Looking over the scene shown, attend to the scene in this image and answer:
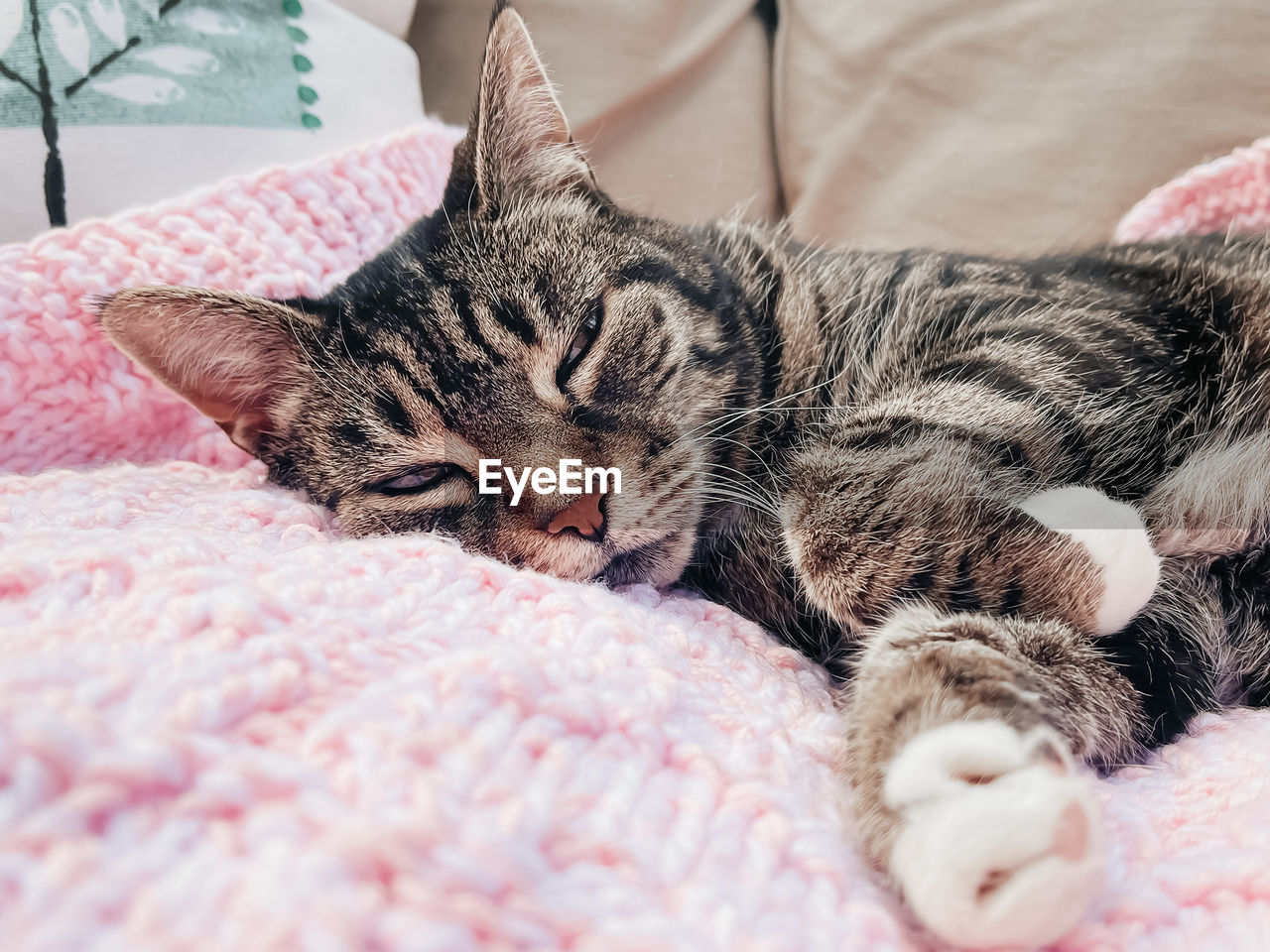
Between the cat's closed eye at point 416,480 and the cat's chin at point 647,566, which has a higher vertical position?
the cat's closed eye at point 416,480

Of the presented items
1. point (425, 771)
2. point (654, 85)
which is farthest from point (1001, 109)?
point (425, 771)

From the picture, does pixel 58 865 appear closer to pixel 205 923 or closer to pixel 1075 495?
pixel 205 923

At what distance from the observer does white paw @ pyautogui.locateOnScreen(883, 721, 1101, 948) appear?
0.40 metres

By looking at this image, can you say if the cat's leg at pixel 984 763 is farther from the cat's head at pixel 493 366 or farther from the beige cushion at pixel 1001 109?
the beige cushion at pixel 1001 109

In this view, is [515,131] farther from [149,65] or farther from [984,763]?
[984,763]

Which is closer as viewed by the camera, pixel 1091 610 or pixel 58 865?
pixel 58 865

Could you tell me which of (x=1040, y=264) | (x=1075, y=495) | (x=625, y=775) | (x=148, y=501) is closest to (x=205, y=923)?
(x=625, y=775)

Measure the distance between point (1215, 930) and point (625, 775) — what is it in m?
0.35

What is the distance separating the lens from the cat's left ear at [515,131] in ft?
2.83

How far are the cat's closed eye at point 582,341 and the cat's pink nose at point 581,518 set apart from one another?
0.15m

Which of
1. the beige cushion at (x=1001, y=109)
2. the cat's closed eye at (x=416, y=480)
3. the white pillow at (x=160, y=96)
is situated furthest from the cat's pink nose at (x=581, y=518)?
the beige cushion at (x=1001, y=109)

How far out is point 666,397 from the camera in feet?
2.79

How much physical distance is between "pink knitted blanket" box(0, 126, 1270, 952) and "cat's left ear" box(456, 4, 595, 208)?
49 centimetres

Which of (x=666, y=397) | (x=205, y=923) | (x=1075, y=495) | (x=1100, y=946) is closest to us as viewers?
(x=205, y=923)
